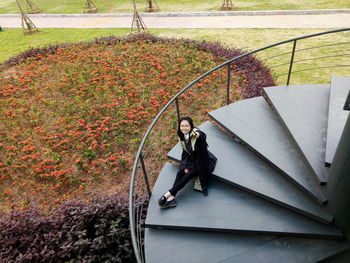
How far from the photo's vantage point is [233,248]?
371 centimetres

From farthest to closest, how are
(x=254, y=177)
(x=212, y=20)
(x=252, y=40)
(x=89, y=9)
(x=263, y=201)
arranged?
1. (x=89, y=9)
2. (x=212, y=20)
3. (x=252, y=40)
4. (x=254, y=177)
5. (x=263, y=201)

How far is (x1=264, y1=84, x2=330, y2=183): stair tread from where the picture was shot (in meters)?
4.21

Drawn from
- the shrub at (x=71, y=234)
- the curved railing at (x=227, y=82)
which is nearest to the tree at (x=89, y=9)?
the curved railing at (x=227, y=82)

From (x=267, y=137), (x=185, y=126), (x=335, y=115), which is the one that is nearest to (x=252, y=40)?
(x=335, y=115)

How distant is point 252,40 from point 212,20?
414 cm

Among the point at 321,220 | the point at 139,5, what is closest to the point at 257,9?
the point at 139,5

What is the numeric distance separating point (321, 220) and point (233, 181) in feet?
4.22

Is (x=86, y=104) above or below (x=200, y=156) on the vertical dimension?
below

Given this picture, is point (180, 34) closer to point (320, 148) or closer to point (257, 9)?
point (257, 9)

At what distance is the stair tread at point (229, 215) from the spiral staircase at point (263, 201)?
0.5 inches

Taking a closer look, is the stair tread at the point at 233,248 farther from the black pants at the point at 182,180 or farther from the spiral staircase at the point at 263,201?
the black pants at the point at 182,180

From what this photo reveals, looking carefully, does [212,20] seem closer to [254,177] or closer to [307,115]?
[307,115]

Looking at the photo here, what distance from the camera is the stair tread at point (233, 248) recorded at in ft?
11.7

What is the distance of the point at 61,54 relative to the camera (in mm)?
11461
